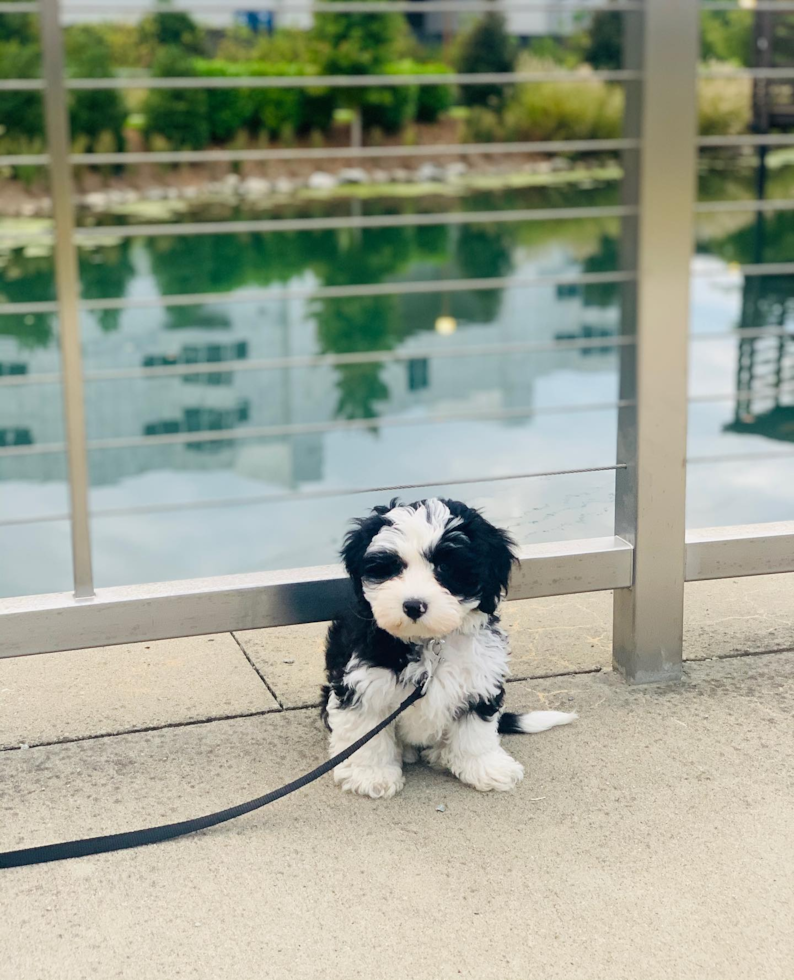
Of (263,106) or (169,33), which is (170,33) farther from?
(263,106)

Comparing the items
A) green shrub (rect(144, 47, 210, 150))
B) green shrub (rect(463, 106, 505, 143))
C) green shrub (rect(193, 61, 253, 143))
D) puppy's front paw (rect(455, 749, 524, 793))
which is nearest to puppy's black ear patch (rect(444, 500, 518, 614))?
puppy's front paw (rect(455, 749, 524, 793))

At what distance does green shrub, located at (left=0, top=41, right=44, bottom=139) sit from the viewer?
16.6m

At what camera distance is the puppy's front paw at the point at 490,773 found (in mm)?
2152

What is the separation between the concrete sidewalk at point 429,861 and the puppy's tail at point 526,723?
24 millimetres

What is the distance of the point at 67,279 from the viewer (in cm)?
210

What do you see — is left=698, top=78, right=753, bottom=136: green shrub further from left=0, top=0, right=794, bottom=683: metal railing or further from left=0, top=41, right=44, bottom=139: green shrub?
left=0, top=0, right=794, bottom=683: metal railing

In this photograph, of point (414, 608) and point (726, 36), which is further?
point (726, 36)

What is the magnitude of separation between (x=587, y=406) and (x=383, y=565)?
2.52 feet

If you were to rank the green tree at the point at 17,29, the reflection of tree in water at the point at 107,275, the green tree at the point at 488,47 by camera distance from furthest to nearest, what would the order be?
1. the green tree at the point at 488,47
2. the green tree at the point at 17,29
3. the reflection of tree in water at the point at 107,275

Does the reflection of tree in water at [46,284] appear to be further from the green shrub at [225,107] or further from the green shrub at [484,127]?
the green shrub at [484,127]

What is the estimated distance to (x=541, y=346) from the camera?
8.39ft

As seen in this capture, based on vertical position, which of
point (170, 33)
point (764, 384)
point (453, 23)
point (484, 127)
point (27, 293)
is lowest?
point (764, 384)

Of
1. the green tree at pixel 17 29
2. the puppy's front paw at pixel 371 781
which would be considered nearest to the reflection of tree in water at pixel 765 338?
the puppy's front paw at pixel 371 781

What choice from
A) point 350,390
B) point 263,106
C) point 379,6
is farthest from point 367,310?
point 379,6
